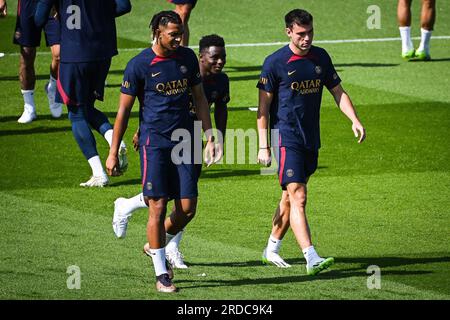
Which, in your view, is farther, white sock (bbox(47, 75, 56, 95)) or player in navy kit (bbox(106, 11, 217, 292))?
white sock (bbox(47, 75, 56, 95))

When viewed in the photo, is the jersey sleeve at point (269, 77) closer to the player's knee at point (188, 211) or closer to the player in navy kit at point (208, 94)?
the player in navy kit at point (208, 94)

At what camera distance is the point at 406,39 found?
2291 cm

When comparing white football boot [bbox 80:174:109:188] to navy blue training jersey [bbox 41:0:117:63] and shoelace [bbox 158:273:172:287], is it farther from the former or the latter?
shoelace [bbox 158:273:172:287]

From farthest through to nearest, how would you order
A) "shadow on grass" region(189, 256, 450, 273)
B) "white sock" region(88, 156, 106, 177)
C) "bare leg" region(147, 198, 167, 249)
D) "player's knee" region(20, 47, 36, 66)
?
"player's knee" region(20, 47, 36, 66)
"white sock" region(88, 156, 106, 177)
"shadow on grass" region(189, 256, 450, 273)
"bare leg" region(147, 198, 167, 249)

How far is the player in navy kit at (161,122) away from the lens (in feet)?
35.0

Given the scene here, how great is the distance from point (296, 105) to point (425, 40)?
11787 mm

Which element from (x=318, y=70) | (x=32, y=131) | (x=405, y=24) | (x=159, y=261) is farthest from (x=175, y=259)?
(x=405, y=24)

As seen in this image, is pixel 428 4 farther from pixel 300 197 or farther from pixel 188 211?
pixel 188 211

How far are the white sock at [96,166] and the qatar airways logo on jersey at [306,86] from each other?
4.16m

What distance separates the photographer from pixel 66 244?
40.7 ft

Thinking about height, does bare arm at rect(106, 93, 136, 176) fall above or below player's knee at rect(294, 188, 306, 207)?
above

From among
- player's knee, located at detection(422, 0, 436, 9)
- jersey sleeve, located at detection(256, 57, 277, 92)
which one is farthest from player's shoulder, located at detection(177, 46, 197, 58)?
player's knee, located at detection(422, 0, 436, 9)

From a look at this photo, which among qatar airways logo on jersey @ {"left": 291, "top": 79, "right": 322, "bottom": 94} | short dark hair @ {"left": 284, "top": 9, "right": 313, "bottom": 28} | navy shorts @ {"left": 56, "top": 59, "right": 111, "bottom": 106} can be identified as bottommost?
navy shorts @ {"left": 56, "top": 59, "right": 111, "bottom": 106}

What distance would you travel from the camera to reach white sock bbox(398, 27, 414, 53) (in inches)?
892
